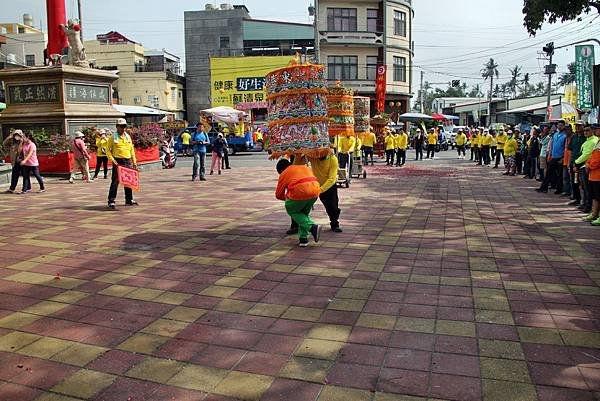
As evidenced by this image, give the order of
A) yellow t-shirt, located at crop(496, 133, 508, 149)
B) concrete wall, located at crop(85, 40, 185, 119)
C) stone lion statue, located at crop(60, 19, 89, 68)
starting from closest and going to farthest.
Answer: stone lion statue, located at crop(60, 19, 89, 68), yellow t-shirt, located at crop(496, 133, 508, 149), concrete wall, located at crop(85, 40, 185, 119)

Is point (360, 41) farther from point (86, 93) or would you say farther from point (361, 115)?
point (86, 93)

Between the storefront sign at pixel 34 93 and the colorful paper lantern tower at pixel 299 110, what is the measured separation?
429 inches

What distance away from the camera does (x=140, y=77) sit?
41531mm

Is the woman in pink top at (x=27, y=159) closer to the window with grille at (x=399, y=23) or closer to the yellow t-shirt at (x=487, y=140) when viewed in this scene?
the yellow t-shirt at (x=487, y=140)

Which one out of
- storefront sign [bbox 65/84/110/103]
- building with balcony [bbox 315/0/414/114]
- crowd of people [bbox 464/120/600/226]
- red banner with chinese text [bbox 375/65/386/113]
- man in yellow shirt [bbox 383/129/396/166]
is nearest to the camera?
crowd of people [bbox 464/120/600/226]

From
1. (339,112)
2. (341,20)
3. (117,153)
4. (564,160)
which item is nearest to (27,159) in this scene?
(117,153)

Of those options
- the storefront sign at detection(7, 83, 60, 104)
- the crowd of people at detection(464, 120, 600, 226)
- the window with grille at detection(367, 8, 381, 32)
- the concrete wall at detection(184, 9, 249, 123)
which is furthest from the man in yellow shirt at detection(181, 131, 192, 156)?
the window with grille at detection(367, 8, 381, 32)

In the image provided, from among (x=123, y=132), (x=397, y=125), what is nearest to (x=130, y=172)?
(x=123, y=132)

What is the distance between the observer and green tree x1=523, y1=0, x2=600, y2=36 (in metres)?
12.8

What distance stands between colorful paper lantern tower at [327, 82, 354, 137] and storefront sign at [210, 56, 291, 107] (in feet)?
93.6

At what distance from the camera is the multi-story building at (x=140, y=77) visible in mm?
40875

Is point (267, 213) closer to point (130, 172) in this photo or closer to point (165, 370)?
point (130, 172)

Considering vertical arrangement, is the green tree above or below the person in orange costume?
above

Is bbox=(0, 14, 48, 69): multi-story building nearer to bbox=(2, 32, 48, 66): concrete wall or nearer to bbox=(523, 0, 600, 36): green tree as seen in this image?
bbox=(2, 32, 48, 66): concrete wall
